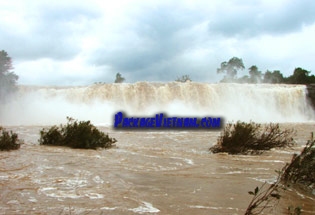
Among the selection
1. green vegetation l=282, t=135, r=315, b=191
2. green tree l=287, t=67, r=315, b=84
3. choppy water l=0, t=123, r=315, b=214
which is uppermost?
green tree l=287, t=67, r=315, b=84

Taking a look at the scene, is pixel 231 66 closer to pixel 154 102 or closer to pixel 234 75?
pixel 234 75

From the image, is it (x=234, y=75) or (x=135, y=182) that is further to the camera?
(x=234, y=75)

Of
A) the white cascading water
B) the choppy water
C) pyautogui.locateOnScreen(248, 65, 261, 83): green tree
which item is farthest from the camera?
pyautogui.locateOnScreen(248, 65, 261, 83): green tree

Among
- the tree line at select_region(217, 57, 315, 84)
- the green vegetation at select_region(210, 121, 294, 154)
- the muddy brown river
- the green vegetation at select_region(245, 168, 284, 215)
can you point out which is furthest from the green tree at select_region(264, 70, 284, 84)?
the green vegetation at select_region(245, 168, 284, 215)

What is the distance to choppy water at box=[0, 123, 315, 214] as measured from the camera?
3424mm

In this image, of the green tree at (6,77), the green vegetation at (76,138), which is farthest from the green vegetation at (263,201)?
the green tree at (6,77)

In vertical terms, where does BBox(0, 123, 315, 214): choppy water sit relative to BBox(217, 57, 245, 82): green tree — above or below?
below

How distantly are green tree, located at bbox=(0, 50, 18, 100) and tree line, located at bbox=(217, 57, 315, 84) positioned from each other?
41859mm

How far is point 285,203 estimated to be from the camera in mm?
3775

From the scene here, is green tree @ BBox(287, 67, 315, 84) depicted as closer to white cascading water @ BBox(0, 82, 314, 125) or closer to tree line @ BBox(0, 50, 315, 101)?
tree line @ BBox(0, 50, 315, 101)

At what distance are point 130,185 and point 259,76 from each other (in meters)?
71.4

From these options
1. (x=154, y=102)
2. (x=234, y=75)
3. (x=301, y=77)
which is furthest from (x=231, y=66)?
(x=154, y=102)

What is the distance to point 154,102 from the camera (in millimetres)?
28516

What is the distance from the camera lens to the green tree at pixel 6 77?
27875 mm
